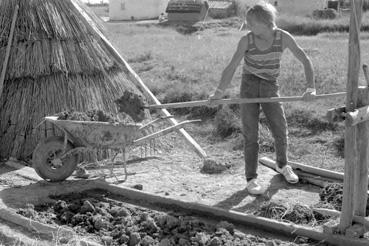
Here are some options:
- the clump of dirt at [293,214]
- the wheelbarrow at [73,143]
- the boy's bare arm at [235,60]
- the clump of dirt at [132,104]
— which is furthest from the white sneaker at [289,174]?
the clump of dirt at [132,104]

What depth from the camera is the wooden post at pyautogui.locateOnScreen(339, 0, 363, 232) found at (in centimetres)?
404

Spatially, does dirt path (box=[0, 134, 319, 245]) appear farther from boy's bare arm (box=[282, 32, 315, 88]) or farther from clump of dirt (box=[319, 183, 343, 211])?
boy's bare arm (box=[282, 32, 315, 88])

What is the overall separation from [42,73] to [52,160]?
5.46 ft

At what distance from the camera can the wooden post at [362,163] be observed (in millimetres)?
4219

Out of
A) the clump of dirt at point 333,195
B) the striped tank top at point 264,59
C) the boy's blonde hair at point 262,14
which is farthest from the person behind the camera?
the striped tank top at point 264,59

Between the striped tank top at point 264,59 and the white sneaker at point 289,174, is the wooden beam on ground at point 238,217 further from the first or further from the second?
the striped tank top at point 264,59

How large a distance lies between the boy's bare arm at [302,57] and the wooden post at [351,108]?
0.92 meters

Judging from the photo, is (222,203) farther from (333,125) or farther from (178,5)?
(178,5)

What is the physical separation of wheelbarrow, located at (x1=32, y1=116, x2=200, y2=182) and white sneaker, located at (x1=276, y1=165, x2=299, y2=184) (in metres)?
1.40

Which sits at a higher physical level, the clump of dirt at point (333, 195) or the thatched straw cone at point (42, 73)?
the thatched straw cone at point (42, 73)

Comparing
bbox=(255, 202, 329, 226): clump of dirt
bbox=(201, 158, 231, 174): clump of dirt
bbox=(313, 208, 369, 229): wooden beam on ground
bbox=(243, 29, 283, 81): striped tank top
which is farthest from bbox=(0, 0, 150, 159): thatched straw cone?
bbox=(313, 208, 369, 229): wooden beam on ground

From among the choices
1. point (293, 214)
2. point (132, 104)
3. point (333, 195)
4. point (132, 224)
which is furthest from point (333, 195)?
point (132, 104)

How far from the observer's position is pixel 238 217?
4.79 meters

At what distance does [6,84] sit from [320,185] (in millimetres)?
4008
